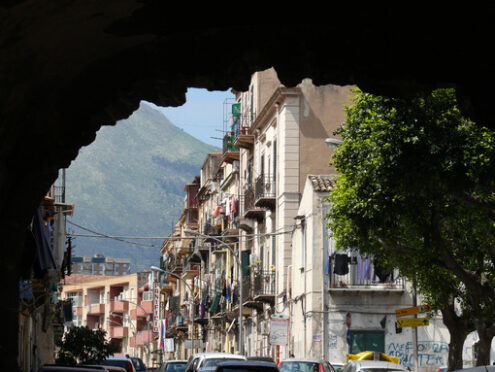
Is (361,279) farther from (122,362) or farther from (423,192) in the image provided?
(423,192)

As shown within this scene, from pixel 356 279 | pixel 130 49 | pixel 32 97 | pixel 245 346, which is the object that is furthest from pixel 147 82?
pixel 245 346

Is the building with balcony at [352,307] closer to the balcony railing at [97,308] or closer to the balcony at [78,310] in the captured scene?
the balcony railing at [97,308]

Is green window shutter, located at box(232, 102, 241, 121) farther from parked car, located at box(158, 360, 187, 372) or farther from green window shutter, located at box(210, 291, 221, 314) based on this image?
parked car, located at box(158, 360, 187, 372)

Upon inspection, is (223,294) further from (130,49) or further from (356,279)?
(130,49)

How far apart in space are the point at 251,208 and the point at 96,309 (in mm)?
80389

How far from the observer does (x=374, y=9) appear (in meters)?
9.24

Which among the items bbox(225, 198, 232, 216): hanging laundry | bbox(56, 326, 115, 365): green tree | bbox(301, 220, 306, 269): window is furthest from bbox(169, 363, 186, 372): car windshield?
bbox(225, 198, 232, 216): hanging laundry

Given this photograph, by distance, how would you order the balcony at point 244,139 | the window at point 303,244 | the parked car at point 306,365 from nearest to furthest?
the parked car at point 306,365 → the window at point 303,244 → the balcony at point 244,139

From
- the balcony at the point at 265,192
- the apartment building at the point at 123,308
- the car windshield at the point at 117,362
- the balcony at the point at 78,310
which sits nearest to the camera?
the car windshield at the point at 117,362

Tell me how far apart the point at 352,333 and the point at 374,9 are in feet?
92.9

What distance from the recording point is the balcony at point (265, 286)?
44219 mm

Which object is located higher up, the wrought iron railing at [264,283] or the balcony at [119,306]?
the balcony at [119,306]

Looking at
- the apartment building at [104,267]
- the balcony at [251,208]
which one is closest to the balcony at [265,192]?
the balcony at [251,208]

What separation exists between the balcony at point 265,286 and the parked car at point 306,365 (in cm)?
1885
